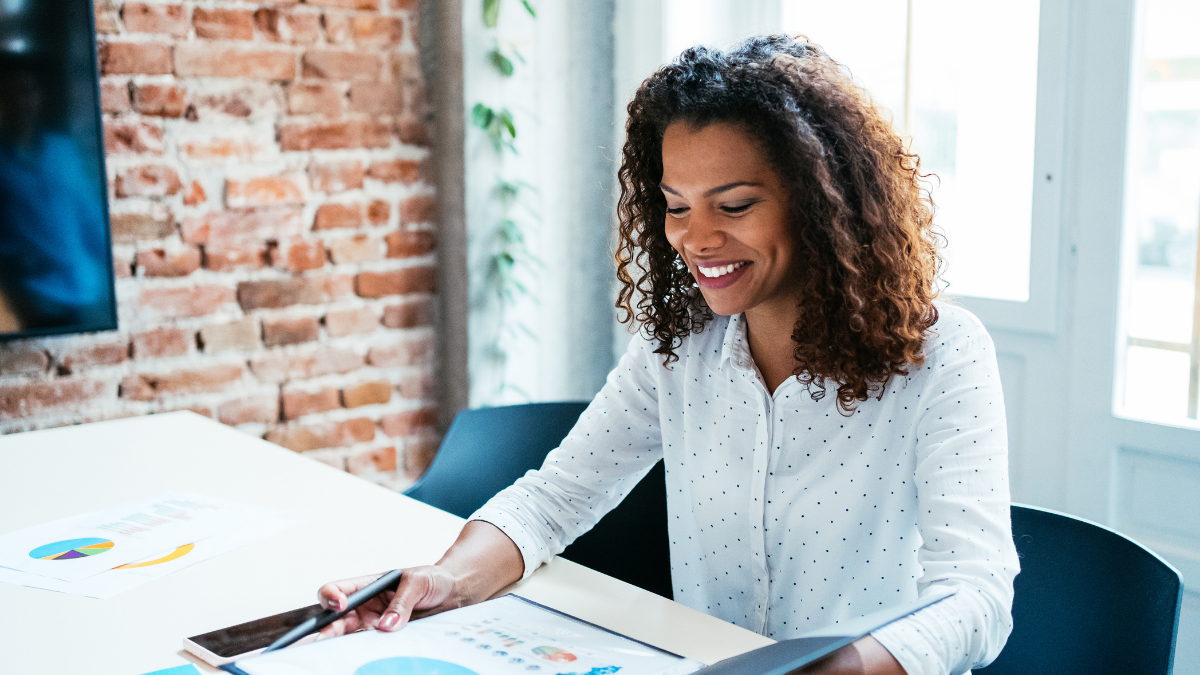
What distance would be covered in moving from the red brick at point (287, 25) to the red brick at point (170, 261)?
52 centimetres

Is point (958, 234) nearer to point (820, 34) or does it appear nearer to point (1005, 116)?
point (1005, 116)

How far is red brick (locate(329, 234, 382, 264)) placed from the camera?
238 cm

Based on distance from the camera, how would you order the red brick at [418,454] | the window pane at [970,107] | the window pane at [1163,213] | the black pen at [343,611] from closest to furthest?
the black pen at [343,611] < the window pane at [1163,213] < the window pane at [970,107] < the red brick at [418,454]

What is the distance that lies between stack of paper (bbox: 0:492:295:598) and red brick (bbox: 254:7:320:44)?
1.27 metres

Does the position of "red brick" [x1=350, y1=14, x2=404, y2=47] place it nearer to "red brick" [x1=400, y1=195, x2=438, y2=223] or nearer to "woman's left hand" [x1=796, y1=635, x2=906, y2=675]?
"red brick" [x1=400, y1=195, x2=438, y2=223]

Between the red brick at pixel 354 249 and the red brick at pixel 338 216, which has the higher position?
the red brick at pixel 338 216

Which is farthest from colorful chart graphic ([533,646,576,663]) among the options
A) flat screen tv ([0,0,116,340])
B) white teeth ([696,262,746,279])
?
flat screen tv ([0,0,116,340])

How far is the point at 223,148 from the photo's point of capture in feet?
7.20

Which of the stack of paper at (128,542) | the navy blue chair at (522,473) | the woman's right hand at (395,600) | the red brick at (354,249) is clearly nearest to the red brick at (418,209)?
the red brick at (354,249)

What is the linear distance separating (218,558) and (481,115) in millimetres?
1486

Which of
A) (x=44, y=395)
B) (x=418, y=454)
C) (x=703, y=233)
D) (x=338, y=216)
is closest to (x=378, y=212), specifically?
(x=338, y=216)

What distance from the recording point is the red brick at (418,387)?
255 cm

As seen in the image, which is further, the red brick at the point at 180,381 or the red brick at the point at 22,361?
Answer: the red brick at the point at 180,381

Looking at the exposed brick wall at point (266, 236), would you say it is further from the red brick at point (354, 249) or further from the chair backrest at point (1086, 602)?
the chair backrest at point (1086, 602)
